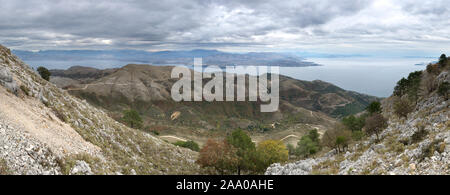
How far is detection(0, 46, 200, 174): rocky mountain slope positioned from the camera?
52.5 feet

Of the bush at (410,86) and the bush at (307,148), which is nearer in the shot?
the bush at (410,86)

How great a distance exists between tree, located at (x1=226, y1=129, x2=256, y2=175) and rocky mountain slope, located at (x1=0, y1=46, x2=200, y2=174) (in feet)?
32.0

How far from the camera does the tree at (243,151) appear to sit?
41731mm

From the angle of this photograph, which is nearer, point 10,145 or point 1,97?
point 10,145

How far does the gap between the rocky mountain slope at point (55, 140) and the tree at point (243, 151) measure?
976 centimetres

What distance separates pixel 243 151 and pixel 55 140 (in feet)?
101

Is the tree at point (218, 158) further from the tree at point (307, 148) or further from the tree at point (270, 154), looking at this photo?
the tree at point (307, 148)

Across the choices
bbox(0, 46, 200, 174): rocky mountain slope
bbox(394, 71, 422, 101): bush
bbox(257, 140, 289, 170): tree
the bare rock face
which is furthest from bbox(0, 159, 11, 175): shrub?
bbox(394, 71, 422, 101): bush

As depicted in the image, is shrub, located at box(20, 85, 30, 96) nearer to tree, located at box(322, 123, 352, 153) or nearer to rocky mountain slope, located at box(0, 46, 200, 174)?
rocky mountain slope, located at box(0, 46, 200, 174)

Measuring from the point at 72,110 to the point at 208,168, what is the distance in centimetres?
2437

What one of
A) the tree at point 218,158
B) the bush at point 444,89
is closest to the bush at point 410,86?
the bush at point 444,89

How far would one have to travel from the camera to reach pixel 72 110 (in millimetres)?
33531
